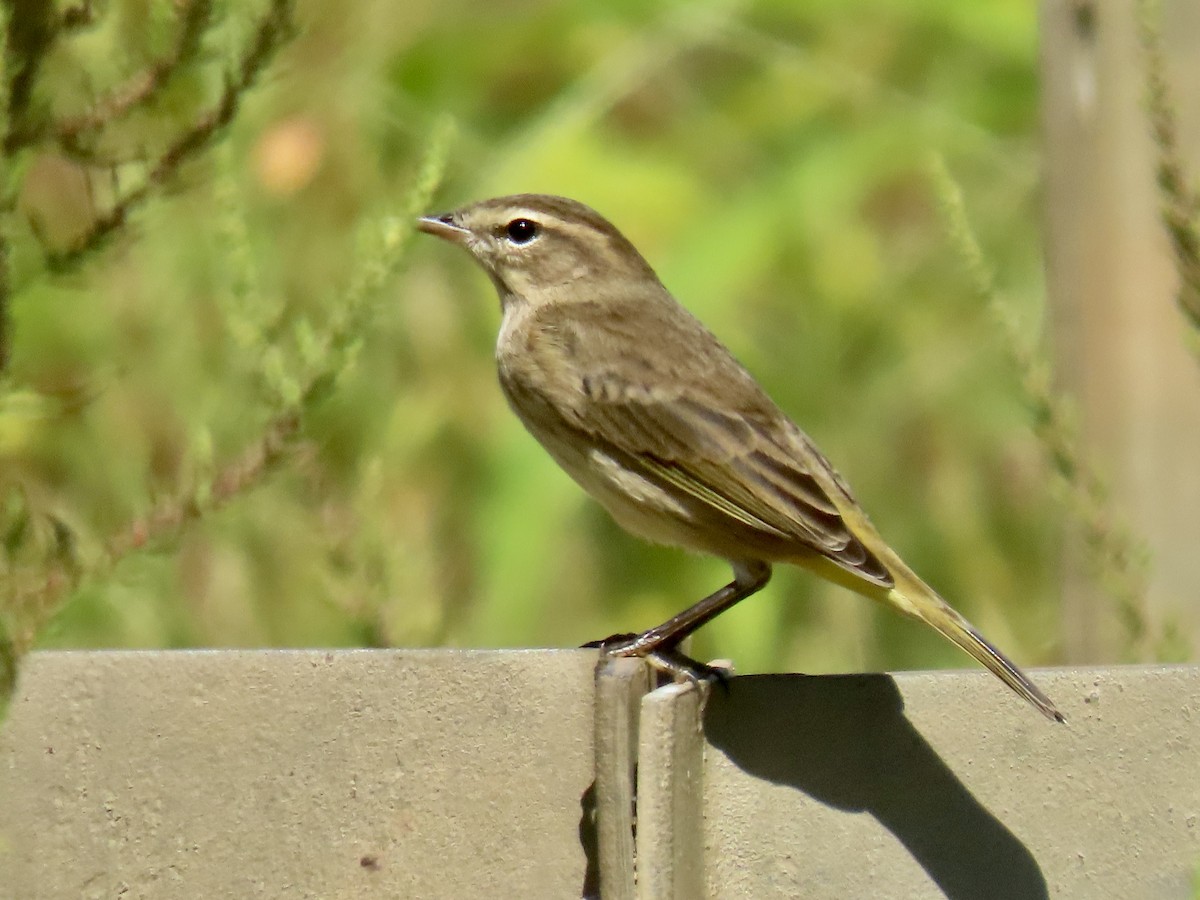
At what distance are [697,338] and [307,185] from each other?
5.84ft

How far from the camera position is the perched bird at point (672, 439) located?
3.34 metres

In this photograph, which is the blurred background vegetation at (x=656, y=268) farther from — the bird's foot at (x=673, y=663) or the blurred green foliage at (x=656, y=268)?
the bird's foot at (x=673, y=663)

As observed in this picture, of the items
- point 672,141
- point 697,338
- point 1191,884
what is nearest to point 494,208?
point 697,338

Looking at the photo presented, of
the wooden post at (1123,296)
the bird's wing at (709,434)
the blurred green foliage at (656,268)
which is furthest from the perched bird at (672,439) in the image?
the wooden post at (1123,296)

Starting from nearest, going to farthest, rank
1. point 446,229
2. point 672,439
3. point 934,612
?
point 934,612 → point 672,439 → point 446,229

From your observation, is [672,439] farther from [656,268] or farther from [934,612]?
[656,268]

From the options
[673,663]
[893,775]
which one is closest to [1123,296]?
[673,663]

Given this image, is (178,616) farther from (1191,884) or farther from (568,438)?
(1191,884)

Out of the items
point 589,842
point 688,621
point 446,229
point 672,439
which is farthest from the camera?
point 446,229

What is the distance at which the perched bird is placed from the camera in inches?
131

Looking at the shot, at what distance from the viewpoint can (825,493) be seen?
137 inches

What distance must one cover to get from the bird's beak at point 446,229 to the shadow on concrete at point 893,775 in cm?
192

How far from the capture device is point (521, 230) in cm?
421

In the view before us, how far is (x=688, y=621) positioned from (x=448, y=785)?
1.17 m
